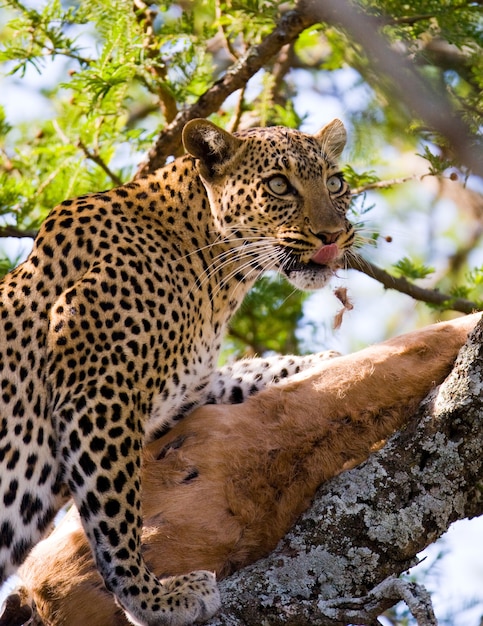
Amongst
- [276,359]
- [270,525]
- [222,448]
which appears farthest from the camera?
[276,359]

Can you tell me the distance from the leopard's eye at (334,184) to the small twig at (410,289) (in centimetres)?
50

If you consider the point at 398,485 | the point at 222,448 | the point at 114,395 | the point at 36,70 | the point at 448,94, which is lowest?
the point at 398,485

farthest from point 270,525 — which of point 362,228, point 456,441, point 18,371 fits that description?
point 362,228

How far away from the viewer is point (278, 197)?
20.4 feet

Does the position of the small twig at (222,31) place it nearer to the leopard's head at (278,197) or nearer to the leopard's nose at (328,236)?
the leopard's head at (278,197)

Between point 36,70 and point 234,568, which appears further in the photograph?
point 36,70

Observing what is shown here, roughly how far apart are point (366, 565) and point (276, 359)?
2.28 metres

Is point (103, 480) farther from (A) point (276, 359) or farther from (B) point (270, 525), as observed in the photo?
(A) point (276, 359)

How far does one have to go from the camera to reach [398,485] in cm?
495

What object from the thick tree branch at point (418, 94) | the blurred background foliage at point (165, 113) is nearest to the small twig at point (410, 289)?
the blurred background foliage at point (165, 113)

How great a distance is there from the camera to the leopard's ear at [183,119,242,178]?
6.30m

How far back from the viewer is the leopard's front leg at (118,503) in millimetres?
4895

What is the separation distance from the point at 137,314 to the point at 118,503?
46.2 inches

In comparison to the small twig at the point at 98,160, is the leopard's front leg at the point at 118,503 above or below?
below
